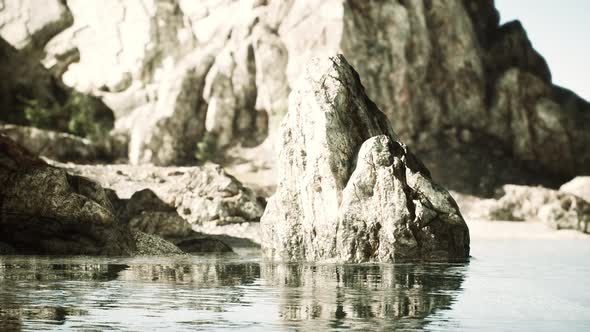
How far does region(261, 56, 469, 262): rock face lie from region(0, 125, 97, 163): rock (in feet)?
141

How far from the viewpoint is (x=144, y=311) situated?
19.9m

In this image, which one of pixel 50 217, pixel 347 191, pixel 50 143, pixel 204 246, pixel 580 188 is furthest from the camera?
pixel 50 143

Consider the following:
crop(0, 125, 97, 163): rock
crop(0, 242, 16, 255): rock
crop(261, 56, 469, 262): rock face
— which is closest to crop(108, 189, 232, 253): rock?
crop(261, 56, 469, 262): rock face

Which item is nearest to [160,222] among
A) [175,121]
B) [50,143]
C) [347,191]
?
[347,191]

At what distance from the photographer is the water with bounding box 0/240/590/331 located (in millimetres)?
18359

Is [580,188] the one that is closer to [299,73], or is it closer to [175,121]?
[299,73]

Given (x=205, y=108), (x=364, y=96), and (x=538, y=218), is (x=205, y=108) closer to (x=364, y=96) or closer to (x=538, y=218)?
(x=538, y=218)

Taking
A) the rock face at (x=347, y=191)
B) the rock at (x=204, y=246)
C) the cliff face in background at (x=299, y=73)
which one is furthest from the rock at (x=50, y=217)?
the cliff face in background at (x=299, y=73)

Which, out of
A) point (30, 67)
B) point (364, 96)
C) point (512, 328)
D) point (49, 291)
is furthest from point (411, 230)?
point (30, 67)

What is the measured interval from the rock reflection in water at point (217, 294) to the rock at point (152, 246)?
257 inches

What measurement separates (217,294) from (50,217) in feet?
57.8

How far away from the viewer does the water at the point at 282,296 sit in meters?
18.4

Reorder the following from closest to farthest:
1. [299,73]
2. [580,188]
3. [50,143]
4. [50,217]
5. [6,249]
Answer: [6,249] < [50,217] < [580,188] < [50,143] < [299,73]

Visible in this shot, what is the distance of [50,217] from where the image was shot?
1569 inches
